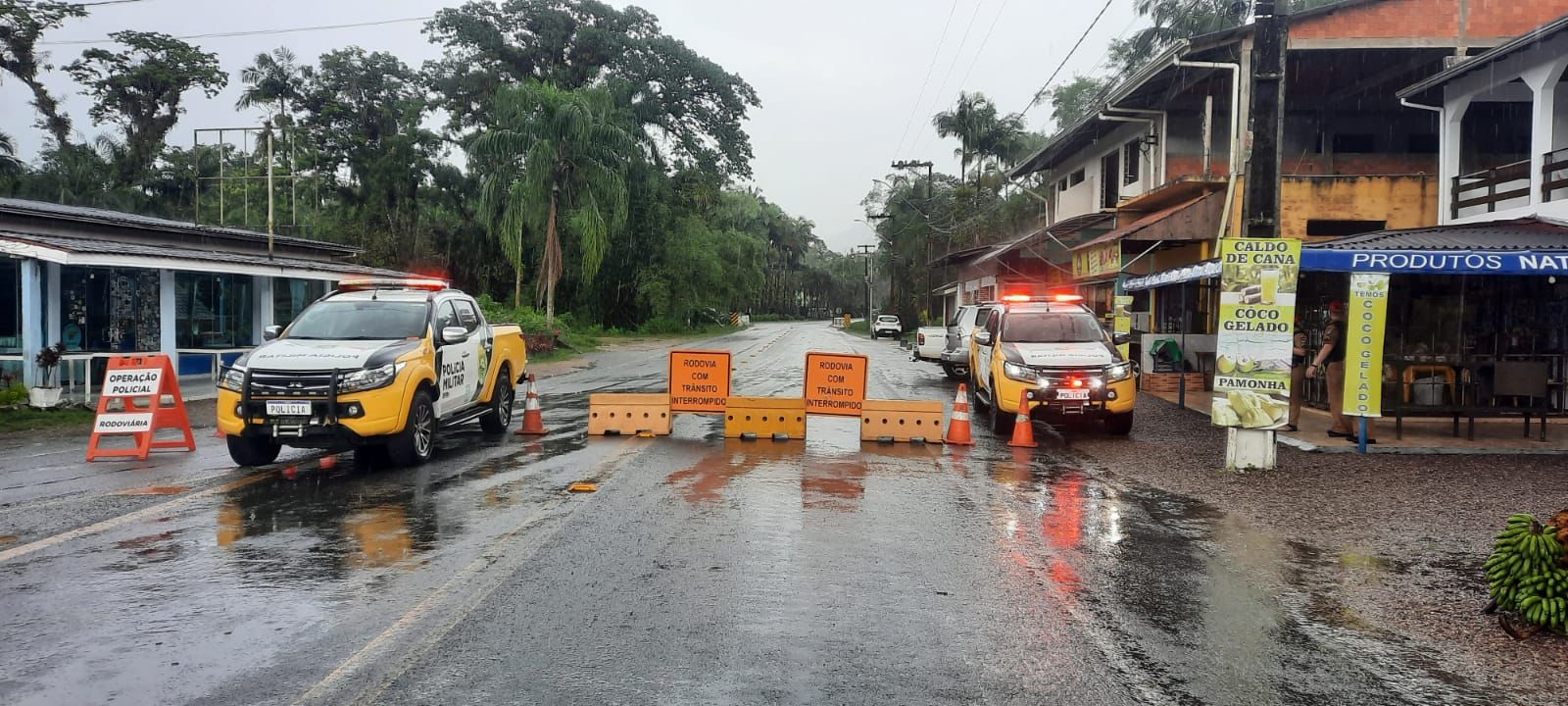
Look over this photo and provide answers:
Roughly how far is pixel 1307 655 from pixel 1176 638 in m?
0.61

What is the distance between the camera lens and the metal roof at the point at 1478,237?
12469 millimetres

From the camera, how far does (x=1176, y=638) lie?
5219mm

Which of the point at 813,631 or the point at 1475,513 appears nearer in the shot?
the point at 813,631

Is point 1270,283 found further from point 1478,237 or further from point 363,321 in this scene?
point 363,321

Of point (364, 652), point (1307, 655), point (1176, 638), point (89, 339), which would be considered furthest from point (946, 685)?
point (89, 339)

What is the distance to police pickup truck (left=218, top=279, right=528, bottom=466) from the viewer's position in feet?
32.2

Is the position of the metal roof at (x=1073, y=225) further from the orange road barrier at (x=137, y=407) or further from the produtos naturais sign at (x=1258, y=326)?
the orange road barrier at (x=137, y=407)

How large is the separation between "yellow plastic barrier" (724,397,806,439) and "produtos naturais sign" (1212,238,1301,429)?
16.4 ft

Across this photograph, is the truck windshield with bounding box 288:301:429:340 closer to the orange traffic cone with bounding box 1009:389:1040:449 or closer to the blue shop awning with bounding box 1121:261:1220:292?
the orange traffic cone with bounding box 1009:389:1040:449

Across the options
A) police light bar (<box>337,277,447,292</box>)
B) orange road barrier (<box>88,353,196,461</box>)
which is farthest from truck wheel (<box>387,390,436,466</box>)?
orange road barrier (<box>88,353,196,461</box>)

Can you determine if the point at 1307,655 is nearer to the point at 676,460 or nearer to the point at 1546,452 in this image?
the point at 676,460

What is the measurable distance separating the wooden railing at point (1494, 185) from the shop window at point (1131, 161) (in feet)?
35.1

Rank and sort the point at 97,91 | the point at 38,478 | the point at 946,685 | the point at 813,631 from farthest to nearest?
the point at 97,91 → the point at 38,478 → the point at 813,631 → the point at 946,685

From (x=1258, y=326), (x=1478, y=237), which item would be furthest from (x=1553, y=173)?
(x=1258, y=326)
